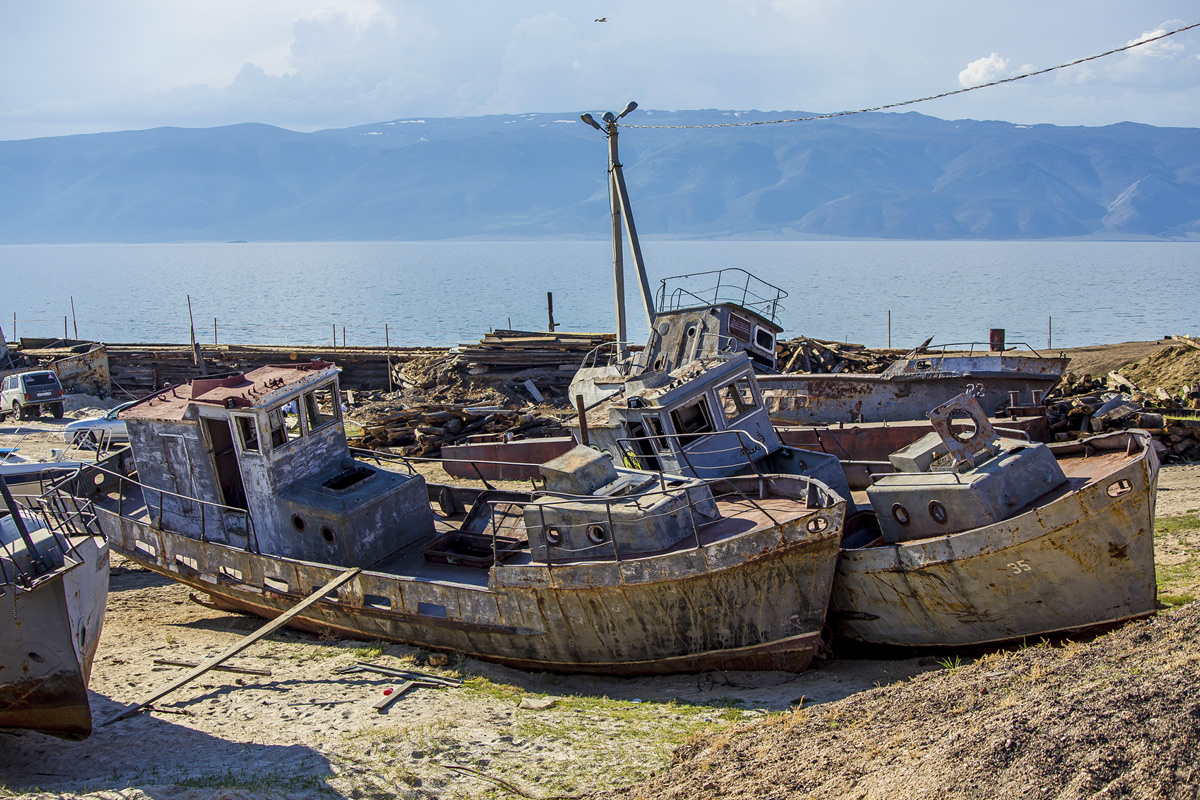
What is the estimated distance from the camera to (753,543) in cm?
1042

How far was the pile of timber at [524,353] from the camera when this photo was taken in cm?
3262

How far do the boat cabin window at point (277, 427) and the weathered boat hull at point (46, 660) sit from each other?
364 cm

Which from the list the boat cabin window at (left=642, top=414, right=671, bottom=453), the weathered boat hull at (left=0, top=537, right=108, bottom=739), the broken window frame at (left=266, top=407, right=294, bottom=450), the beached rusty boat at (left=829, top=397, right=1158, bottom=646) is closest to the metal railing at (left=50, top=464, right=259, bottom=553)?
the broken window frame at (left=266, top=407, right=294, bottom=450)

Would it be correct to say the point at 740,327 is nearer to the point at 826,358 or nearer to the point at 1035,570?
the point at 826,358

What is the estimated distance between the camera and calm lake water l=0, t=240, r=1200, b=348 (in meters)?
70.1

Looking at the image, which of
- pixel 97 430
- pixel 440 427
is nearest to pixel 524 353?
pixel 440 427

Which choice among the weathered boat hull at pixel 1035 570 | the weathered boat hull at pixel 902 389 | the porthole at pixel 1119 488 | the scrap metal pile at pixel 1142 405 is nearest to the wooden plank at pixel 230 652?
the weathered boat hull at pixel 1035 570

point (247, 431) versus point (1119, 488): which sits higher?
point (247, 431)

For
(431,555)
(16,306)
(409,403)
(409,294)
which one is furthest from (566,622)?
(16,306)

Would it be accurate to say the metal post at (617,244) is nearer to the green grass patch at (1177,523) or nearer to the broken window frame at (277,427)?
the broken window frame at (277,427)

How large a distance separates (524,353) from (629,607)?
73.2ft

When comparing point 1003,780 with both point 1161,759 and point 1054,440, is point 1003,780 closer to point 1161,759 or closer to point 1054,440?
point 1161,759

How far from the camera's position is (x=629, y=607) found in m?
11.1

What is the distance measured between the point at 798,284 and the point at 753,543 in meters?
112
